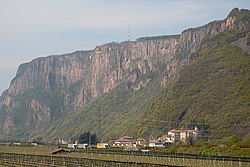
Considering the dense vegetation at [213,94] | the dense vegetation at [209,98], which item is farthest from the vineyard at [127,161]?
the dense vegetation at [213,94]

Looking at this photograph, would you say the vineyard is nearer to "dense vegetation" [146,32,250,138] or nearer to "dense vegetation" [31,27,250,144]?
"dense vegetation" [31,27,250,144]

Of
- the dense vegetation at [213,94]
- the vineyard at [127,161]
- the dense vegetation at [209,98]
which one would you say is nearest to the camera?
the vineyard at [127,161]

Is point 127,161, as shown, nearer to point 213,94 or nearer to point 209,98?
point 209,98

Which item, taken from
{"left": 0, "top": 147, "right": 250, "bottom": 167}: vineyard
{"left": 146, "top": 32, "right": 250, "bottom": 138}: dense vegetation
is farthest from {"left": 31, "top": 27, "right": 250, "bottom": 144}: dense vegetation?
{"left": 0, "top": 147, "right": 250, "bottom": 167}: vineyard

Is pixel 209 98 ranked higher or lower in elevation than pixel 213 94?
lower

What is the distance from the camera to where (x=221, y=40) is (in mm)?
137500

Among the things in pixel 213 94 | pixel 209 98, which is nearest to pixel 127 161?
pixel 209 98

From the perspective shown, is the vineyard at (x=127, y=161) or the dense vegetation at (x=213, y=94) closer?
the vineyard at (x=127, y=161)

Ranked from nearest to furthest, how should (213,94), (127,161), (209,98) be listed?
1. (127,161)
2. (209,98)
3. (213,94)

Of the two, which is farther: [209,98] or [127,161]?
[209,98]

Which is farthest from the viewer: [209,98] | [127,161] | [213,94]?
[213,94]

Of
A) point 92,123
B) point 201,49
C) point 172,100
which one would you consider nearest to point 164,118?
point 172,100

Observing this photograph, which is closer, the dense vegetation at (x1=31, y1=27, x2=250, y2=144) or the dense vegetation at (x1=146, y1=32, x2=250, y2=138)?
the dense vegetation at (x1=146, y1=32, x2=250, y2=138)

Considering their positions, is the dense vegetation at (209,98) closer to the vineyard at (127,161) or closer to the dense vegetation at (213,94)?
the dense vegetation at (213,94)
